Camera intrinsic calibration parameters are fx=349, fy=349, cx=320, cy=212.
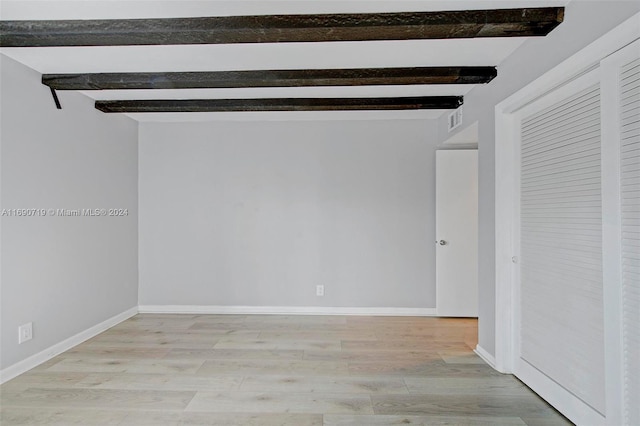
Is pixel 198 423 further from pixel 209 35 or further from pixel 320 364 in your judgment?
pixel 209 35

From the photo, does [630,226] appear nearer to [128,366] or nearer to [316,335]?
[316,335]

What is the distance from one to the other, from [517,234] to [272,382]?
2.16 meters

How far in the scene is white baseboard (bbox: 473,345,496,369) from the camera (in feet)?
9.38

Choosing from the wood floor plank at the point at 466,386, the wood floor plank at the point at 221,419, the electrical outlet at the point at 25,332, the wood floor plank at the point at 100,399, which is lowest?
the wood floor plank at the point at 466,386

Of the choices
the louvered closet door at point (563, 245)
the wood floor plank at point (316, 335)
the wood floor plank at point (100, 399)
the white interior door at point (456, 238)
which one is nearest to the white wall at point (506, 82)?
the louvered closet door at point (563, 245)

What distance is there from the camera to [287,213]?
435 cm

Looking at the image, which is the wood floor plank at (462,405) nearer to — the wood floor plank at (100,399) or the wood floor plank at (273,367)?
the wood floor plank at (273,367)

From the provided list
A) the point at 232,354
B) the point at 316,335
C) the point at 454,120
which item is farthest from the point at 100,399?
the point at 454,120

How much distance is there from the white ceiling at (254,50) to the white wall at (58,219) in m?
0.33

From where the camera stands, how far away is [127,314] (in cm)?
417

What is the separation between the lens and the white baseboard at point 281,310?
428 cm

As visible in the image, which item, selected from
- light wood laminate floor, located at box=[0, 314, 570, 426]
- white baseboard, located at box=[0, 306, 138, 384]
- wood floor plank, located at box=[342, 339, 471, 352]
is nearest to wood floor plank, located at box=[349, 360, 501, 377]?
light wood laminate floor, located at box=[0, 314, 570, 426]

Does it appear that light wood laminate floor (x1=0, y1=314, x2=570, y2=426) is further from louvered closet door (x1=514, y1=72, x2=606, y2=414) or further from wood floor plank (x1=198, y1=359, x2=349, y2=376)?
louvered closet door (x1=514, y1=72, x2=606, y2=414)

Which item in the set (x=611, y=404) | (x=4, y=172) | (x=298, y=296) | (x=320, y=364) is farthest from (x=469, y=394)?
(x=4, y=172)
